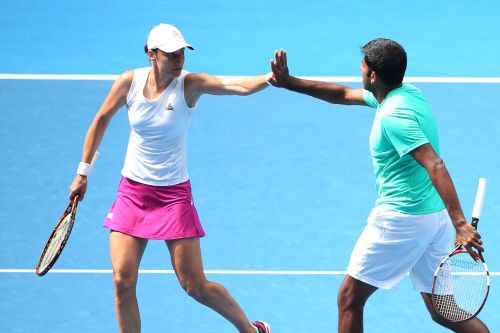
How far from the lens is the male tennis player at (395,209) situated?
236 inches

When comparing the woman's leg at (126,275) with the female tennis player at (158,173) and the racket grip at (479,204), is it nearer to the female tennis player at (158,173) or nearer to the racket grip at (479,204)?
the female tennis player at (158,173)

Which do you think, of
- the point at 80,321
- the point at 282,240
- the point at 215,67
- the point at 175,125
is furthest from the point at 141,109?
the point at 215,67

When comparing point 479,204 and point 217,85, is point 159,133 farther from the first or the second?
point 479,204

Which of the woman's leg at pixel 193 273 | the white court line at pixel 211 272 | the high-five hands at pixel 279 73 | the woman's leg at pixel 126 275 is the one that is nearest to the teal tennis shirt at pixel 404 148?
the high-five hands at pixel 279 73

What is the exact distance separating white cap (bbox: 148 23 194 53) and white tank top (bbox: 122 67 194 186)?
270 mm

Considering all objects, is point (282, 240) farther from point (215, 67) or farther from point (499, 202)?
point (215, 67)

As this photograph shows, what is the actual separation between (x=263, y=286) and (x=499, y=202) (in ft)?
7.95

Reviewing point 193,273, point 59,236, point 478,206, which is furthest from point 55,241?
point 478,206

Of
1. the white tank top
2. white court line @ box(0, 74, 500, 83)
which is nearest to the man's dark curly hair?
the white tank top

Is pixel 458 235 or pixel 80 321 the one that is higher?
pixel 458 235

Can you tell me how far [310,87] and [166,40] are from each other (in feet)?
3.04

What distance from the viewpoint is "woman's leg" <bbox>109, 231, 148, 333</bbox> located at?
21.6 ft

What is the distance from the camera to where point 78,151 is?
10.5 metres

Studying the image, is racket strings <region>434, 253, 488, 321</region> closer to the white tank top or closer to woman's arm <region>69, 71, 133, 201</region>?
the white tank top
